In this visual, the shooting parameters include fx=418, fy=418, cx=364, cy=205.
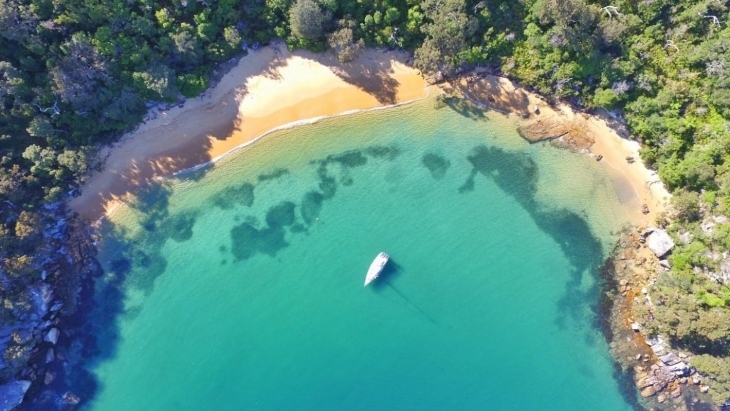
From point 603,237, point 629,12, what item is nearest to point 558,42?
point 629,12

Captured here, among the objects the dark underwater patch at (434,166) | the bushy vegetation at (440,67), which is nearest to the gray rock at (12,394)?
the bushy vegetation at (440,67)

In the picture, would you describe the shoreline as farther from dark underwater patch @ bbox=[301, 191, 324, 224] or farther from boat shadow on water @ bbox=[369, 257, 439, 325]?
boat shadow on water @ bbox=[369, 257, 439, 325]

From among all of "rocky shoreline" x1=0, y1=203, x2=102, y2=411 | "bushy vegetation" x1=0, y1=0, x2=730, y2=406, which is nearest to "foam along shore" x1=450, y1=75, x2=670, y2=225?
"bushy vegetation" x1=0, y1=0, x2=730, y2=406

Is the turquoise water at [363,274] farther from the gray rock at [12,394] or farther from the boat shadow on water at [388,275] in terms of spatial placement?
the gray rock at [12,394]

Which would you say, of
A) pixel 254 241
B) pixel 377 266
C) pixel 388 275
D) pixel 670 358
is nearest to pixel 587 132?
pixel 670 358

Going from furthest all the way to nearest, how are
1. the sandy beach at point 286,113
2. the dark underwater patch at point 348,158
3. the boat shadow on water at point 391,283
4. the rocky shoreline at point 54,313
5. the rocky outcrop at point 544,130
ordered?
the dark underwater patch at point 348,158, the rocky outcrop at point 544,130, the boat shadow on water at point 391,283, the sandy beach at point 286,113, the rocky shoreline at point 54,313
